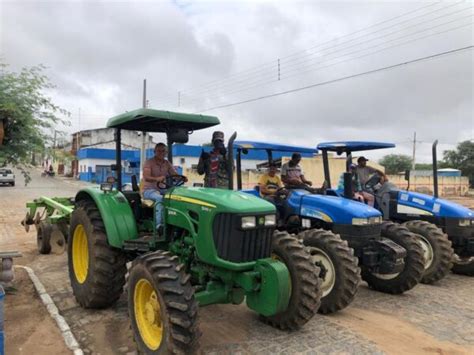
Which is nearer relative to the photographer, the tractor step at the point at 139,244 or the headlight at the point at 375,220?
the tractor step at the point at 139,244

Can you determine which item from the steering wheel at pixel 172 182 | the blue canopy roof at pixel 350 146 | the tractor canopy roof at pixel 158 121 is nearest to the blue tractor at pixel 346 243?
the blue canopy roof at pixel 350 146

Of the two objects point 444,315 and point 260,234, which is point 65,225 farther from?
point 444,315

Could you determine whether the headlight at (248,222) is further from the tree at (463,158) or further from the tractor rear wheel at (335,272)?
the tree at (463,158)

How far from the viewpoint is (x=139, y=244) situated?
4.97m

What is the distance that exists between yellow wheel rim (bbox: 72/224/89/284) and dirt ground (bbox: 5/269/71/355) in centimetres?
62

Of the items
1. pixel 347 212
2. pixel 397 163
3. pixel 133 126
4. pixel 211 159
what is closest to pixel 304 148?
pixel 347 212

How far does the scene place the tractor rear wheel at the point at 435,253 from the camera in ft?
23.0

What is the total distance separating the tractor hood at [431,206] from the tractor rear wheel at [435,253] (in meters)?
0.65

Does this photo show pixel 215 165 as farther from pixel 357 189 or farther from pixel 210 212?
pixel 357 189

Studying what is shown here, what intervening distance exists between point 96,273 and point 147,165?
1409 millimetres

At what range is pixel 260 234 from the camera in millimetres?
4363

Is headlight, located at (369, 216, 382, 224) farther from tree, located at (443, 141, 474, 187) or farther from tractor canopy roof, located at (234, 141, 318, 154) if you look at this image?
tree, located at (443, 141, 474, 187)

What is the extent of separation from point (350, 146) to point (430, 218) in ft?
6.21

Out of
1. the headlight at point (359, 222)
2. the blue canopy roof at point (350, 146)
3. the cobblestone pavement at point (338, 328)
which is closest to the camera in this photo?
the cobblestone pavement at point (338, 328)
